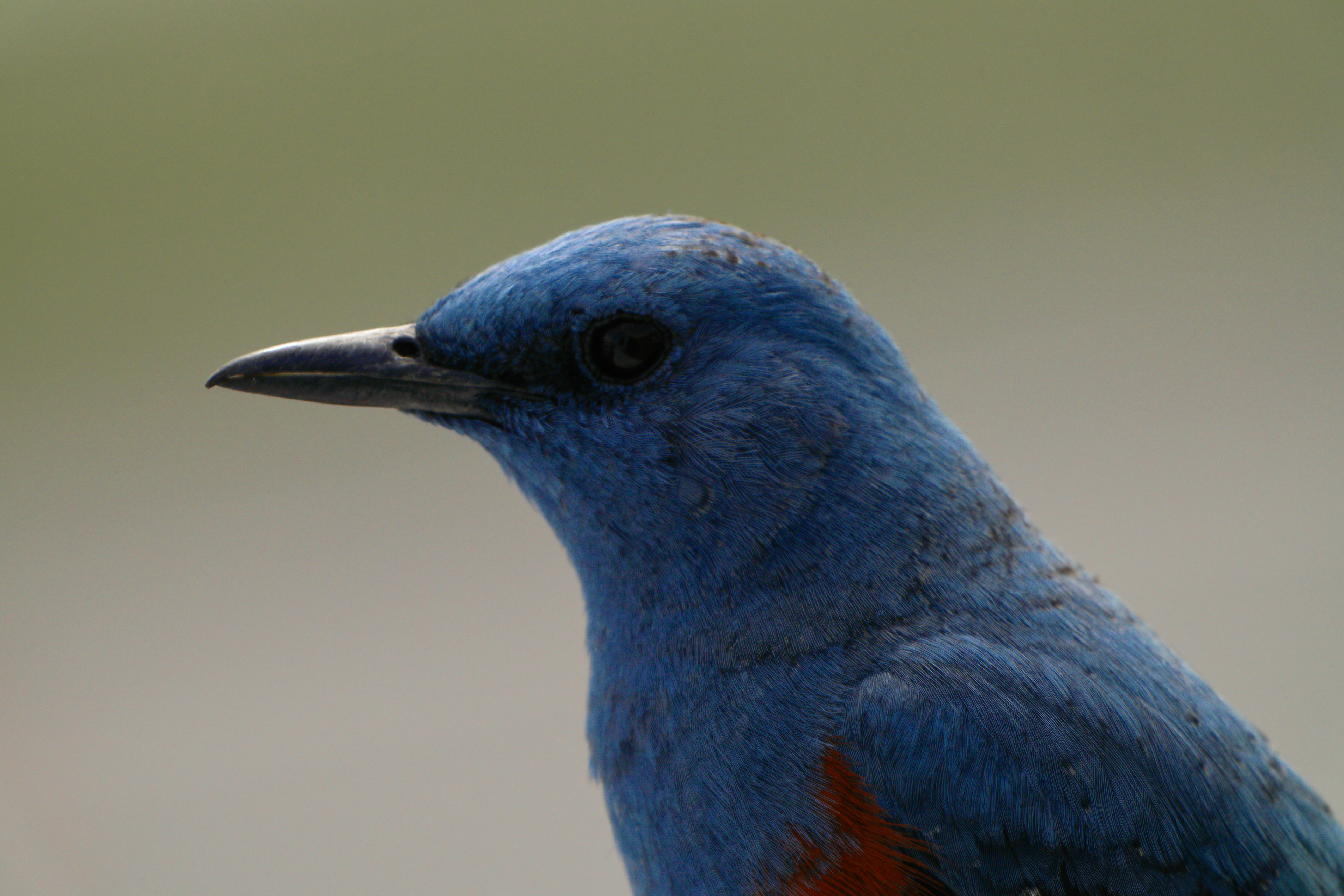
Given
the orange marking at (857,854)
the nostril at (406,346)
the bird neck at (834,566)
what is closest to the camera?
the orange marking at (857,854)

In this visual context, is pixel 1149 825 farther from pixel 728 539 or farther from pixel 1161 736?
pixel 728 539

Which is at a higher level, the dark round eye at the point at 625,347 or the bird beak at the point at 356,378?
the bird beak at the point at 356,378

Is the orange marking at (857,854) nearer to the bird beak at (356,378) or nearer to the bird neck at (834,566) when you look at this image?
the bird neck at (834,566)

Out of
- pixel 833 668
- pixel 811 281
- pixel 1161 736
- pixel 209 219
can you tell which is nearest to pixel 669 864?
pixel 833 668

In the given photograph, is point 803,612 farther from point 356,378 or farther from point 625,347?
point 356,378

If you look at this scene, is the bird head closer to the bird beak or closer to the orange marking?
the bird beak

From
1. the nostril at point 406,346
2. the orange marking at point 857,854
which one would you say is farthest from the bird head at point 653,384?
the orange marking at point 857,854

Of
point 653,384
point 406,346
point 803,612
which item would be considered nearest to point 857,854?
point 803,612
